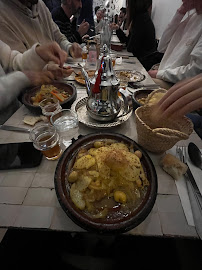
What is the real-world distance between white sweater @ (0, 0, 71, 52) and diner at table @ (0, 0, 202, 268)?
60 cm

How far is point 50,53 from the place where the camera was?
126 centimetres

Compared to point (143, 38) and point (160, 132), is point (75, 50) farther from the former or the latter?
point (160, 132)

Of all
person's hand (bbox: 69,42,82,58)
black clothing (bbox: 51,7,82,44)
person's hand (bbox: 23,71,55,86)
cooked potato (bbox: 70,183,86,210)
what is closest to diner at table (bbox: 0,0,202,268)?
cooked potato (bbox: 70,183,86,210)

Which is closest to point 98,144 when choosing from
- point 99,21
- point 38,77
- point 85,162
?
point 85,162

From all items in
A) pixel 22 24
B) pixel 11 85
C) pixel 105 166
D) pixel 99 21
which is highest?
pixel 99 21

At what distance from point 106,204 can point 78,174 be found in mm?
139

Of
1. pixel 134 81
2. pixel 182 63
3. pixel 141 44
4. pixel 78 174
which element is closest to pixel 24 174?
pixel 78 174

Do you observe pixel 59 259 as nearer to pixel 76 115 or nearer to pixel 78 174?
pixel 78 174

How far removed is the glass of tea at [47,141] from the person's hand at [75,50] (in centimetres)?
143

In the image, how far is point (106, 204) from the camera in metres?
0.47

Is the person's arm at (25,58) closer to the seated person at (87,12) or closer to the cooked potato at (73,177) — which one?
the cooked potato at (73,177)

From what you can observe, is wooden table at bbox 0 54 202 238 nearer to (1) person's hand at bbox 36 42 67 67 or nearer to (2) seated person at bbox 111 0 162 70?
(1) person's hand at bbox 36 42 67 67

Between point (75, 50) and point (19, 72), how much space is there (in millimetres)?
983

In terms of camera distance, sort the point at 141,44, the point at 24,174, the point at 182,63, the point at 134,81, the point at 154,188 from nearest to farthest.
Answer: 1. the point at 154,188
2. the point at 24,174
3. the point at 134,81
4. the point at 182,63
5. the point at 141,44
